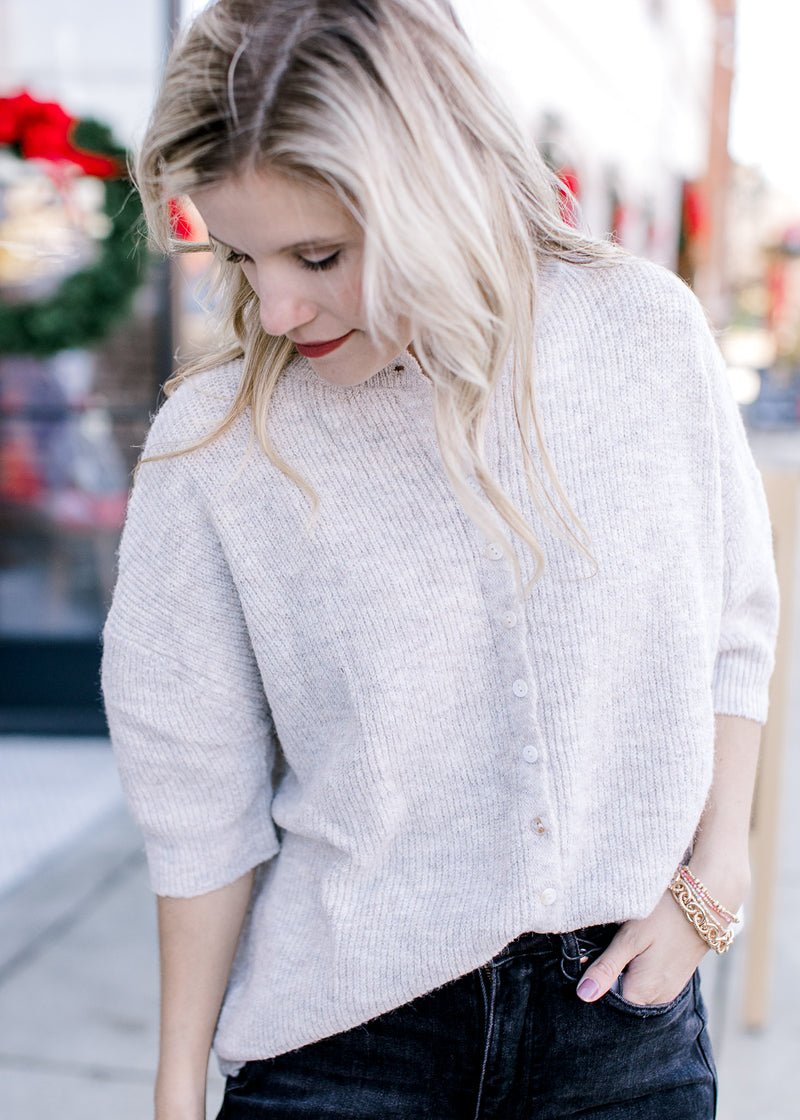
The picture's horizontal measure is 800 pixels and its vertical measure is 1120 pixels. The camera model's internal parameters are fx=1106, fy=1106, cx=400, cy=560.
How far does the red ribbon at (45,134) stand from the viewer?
12.4 ft

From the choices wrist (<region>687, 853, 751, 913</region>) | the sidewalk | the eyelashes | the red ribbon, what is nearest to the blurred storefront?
the red ribbon

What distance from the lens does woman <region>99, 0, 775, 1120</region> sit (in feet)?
3.68

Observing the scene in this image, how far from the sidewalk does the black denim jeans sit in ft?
4.86

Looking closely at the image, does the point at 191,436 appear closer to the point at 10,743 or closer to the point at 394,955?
the point at 394,955

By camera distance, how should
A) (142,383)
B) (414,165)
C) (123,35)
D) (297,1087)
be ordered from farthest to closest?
1. (142,383)
2. (123,35)
3. (297,1087)
4. (414,165)

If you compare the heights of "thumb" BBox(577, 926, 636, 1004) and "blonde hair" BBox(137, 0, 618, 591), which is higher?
"blonde hair" BBox(137, 0, 618, 591)

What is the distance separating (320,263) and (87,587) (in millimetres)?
4036

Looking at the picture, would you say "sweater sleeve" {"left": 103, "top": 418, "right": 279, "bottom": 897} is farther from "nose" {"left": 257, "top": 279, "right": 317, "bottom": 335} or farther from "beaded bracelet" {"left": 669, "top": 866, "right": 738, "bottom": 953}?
"beaded bracelet" {"left": 669, "top": 866, "right": 738, "bottom": 953}

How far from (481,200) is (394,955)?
780mm

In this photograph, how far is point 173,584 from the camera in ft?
4.00

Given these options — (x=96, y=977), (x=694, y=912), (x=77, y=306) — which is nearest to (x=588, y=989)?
(x=694, y=912)

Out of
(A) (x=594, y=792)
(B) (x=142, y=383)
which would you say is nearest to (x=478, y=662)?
(A) (x=594, y=792)

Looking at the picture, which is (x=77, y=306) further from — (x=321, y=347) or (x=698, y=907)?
(x=698, y=907)

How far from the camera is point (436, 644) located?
115 centimetres
